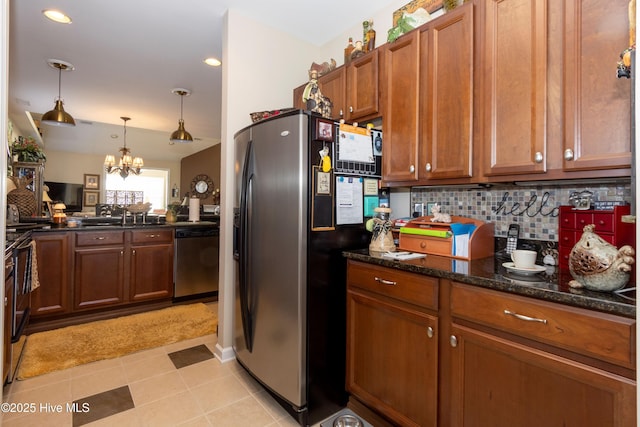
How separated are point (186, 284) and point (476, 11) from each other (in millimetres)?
3559

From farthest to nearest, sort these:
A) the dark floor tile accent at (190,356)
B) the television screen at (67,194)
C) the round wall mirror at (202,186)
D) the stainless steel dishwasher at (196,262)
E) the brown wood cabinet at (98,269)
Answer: the round wall mirror at (202,186), the television screen at (67,194), the stainless steel dishwasher at (196,262), the brown wood cabinet at (98,269), the dark floor tile accent at (190,356)

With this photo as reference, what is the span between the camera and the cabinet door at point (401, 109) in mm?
1780

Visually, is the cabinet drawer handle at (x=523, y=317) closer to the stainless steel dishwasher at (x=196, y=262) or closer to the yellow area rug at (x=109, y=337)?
the yellow area rug at (x=109, y=337)

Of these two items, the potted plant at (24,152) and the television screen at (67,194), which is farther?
the television screen at (67,194)

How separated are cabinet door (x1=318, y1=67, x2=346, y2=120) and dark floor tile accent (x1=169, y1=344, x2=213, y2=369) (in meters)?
2.04

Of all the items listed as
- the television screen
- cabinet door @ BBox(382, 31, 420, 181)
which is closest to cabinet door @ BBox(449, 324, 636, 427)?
cabinet door @ BBox(382, 31, 420, 181)

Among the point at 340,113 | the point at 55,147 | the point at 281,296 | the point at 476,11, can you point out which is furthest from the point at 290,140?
the point at 55,147

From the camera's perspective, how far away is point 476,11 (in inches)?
60.3

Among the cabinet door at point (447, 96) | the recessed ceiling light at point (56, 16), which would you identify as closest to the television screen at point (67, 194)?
the recessed ceiling light at point (56, 16)

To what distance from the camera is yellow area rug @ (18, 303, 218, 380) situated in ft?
7.66

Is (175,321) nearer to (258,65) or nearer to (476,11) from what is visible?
(258,65)

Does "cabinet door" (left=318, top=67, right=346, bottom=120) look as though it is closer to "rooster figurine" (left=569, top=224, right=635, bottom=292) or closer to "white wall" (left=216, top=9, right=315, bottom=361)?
"white wall" (left=216, top=9, right=315, bottom=361)

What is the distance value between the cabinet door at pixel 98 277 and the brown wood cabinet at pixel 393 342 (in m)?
2.66

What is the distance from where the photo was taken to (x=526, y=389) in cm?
109
